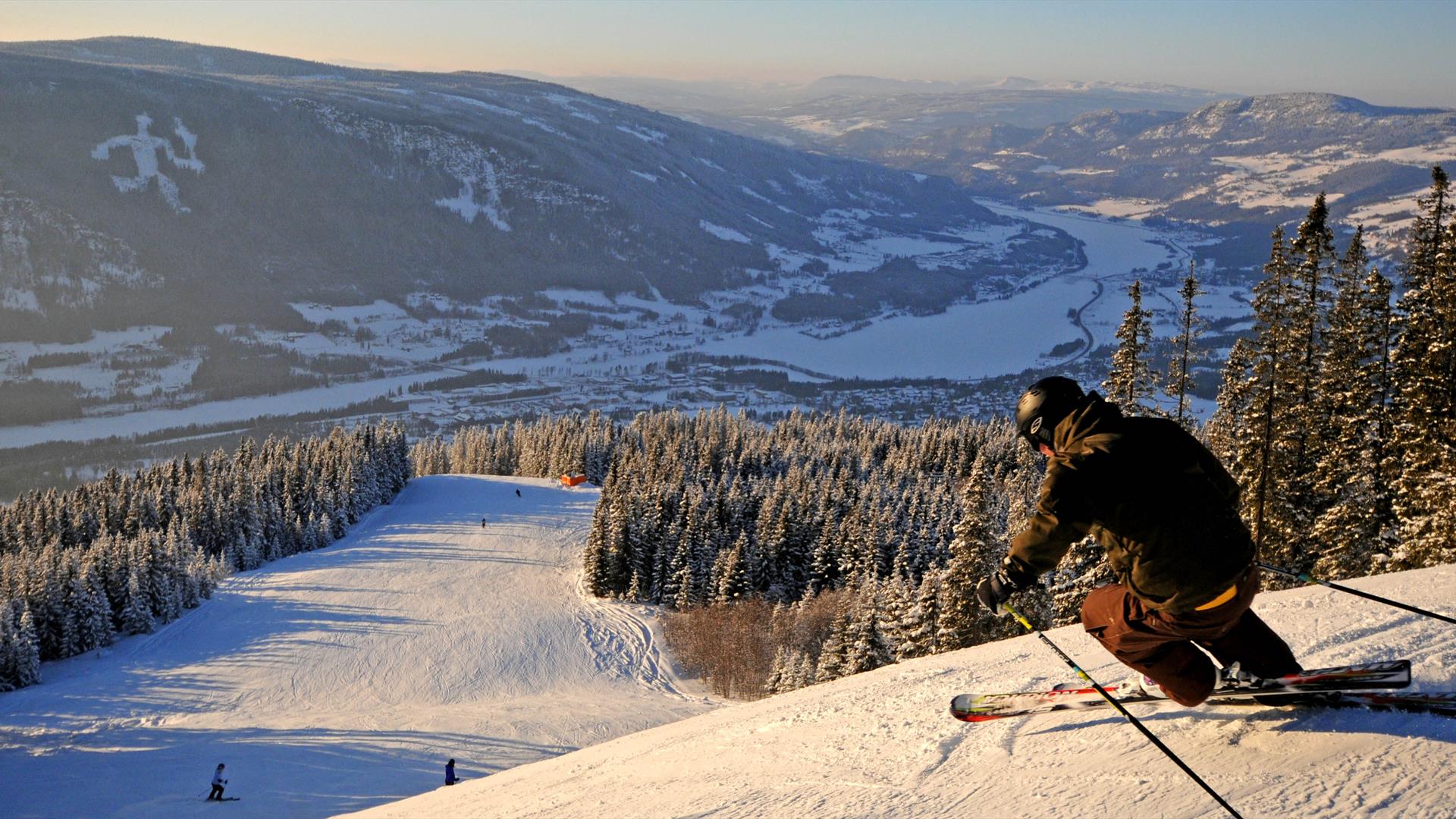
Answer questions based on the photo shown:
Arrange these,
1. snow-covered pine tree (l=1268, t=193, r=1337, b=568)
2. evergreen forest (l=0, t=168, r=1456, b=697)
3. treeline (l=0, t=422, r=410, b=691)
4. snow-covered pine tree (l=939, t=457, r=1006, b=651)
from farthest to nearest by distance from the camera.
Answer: treeline (l=0, t=422, r=410, b=691) < snow-covered pine tree (l=939, t=457, r=1006, b=651) < snow-covered pine tree (l=1268, t=193, r=1337, b=568) < evergreen forest (l=0, t=168, r=1456, b=697)

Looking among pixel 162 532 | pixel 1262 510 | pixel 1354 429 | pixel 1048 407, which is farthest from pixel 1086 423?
pixel 162 532

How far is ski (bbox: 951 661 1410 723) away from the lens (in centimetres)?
581

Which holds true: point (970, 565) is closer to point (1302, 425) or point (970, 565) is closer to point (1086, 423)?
point (1302, 425)

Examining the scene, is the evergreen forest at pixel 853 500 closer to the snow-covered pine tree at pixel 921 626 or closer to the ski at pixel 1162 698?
the snow-covered pine tree at pixel 921 626

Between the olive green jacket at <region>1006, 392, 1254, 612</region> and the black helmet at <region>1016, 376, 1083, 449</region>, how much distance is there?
0.07 m

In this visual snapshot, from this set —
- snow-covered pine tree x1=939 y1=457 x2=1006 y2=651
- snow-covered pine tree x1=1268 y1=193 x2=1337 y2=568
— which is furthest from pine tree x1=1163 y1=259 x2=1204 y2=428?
snow-covered pine tree x1=939 y1=457 x2=1006 y2=651

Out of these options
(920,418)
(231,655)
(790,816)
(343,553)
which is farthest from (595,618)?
(920,418)

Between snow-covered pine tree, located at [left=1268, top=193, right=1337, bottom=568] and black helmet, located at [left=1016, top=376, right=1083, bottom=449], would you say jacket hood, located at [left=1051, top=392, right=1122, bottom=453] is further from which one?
snow-covered pine tree, located at [left=1268, top=193, right=1337, bottom=568]

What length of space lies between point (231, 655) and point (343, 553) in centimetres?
1699

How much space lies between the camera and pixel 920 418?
15138cm

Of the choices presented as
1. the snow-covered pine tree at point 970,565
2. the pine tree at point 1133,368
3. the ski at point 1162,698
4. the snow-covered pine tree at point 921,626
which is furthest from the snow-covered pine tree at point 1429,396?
the ski at point 1162,698

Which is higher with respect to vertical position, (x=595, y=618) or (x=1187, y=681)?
(x=1187, y=681)

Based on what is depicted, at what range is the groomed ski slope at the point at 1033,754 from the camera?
207 inches

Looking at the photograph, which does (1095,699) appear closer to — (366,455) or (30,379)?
(366,455)
